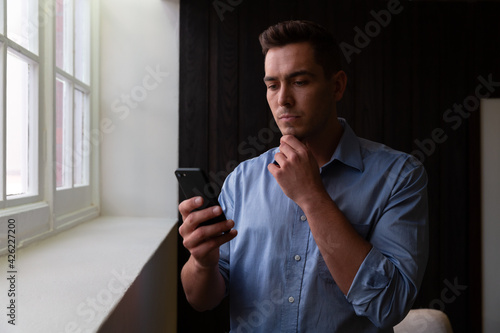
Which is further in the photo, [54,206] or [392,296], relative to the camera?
[54,206]

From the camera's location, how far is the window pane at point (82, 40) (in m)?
2.27

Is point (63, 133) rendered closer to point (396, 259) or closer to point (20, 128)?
point (20, 128)

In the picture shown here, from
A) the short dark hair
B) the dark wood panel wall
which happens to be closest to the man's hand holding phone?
the short dark hair

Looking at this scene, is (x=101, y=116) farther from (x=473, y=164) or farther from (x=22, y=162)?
(x=473, y=164)

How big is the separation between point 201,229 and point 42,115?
103cm

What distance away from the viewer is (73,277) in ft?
3.45

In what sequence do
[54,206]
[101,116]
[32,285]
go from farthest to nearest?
[101,116] → [54,206] → [32,285]

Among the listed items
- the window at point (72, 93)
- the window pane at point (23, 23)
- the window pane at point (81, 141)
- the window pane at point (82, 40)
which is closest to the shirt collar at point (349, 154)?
the window pane at point (23, 23)

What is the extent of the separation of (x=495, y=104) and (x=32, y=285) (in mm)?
2694

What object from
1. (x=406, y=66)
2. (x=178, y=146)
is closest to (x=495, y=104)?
(x=406, y=66)

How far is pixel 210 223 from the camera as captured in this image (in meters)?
0.98

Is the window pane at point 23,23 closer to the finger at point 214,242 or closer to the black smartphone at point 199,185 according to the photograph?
the black smartphone at point 199,185

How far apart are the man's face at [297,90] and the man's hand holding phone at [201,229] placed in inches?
14.3

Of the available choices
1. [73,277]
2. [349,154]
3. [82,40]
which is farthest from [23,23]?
[349,154]
